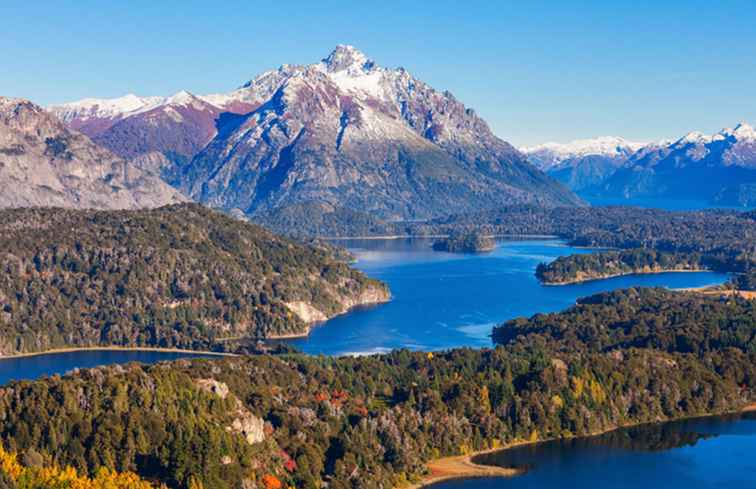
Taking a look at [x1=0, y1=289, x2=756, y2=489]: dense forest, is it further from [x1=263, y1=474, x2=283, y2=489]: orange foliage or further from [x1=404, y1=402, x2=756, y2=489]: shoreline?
[x1=404, y1=402, x2=756, y2=489]: shoreline

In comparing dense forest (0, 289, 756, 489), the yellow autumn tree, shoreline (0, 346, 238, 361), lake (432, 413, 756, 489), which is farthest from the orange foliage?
shoreline (0, 346, 238, 361)

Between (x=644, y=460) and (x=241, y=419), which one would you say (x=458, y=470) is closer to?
(x=644, y=460)

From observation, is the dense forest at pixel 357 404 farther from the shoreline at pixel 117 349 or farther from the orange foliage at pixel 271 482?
the shoreline at pixel 117 349

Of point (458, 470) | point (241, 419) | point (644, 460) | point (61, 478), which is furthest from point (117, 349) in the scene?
point (644, 460)

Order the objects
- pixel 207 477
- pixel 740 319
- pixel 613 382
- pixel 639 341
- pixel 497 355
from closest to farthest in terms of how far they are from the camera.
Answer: pixel 207 477, pixel 613 382, pixel 497 355, pixel 639 341, pixel 740 319

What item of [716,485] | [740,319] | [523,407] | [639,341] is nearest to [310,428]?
[523,407]

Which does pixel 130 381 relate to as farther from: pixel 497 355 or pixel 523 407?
pixel 497 355
